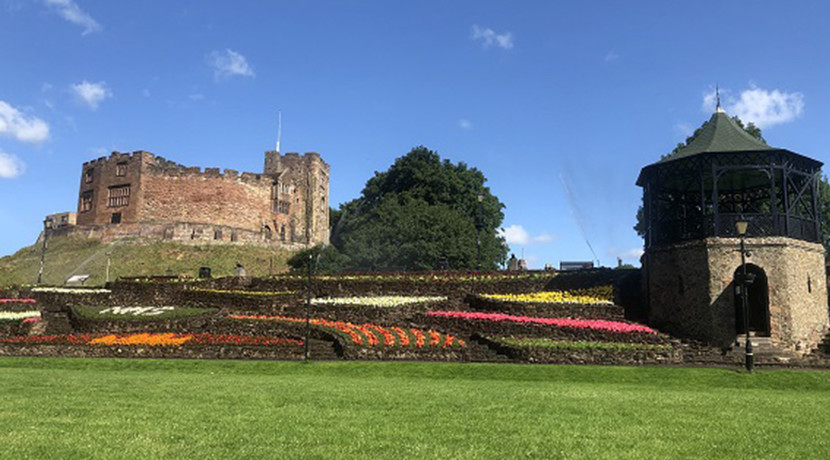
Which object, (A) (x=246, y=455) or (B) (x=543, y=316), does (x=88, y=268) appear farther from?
(A) (x=246, y=455)

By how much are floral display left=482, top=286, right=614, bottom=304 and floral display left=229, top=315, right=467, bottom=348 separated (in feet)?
20.5

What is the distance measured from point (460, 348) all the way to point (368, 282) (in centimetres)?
1367

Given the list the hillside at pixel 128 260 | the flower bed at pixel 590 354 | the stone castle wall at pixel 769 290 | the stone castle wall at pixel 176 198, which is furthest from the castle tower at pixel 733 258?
the stone castle wall at pixel 176 198

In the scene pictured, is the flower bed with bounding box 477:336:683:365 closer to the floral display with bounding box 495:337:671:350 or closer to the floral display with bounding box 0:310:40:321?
the floral display with bounding box 495:337:671:350

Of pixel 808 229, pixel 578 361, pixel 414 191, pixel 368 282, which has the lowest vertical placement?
pixel 578 361

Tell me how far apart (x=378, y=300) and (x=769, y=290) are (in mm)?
17387

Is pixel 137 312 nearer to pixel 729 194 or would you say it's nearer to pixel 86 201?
pixel 729 194

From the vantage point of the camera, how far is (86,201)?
66375 millimetres

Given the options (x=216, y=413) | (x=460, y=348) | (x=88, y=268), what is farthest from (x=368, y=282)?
(x=88, y=268)

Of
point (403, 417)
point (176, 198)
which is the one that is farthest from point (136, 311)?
point (176, 198)

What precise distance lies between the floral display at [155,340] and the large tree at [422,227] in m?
20.5

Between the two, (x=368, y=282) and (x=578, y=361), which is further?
(x=368, y=282)

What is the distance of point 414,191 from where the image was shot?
59094 mm

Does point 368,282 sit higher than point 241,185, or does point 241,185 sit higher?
point 241,185
